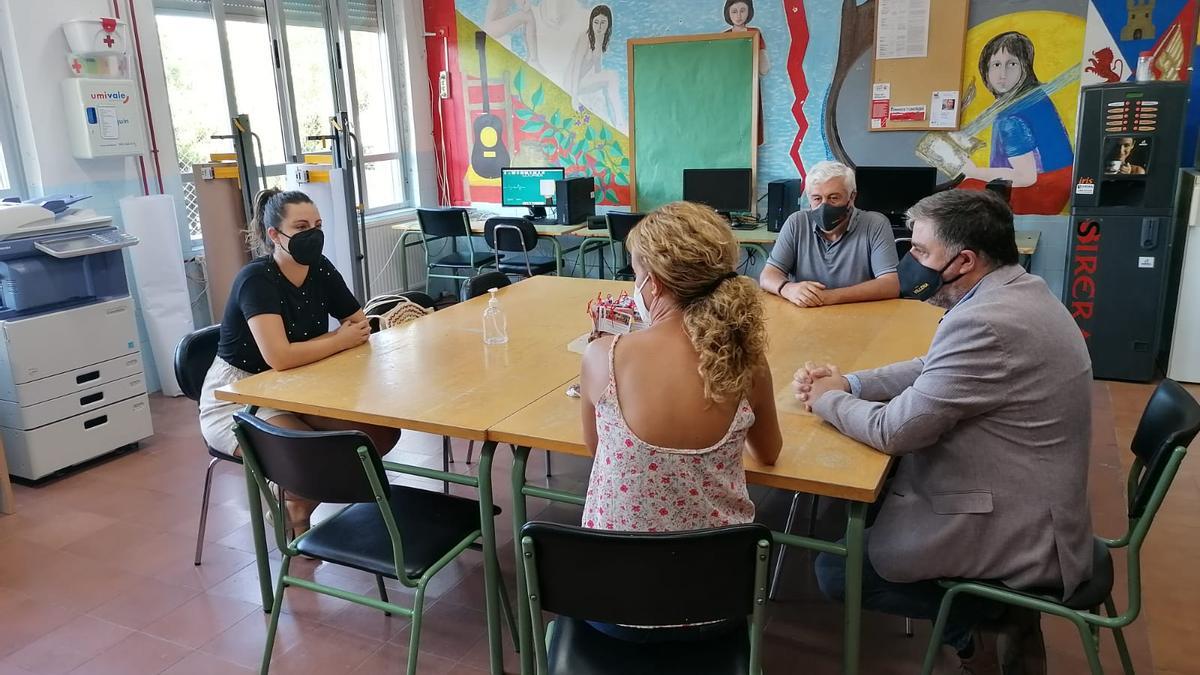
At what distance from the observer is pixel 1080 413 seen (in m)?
1.74

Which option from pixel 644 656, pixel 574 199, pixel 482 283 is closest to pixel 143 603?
pixel 482 283

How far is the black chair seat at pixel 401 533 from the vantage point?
211 cm

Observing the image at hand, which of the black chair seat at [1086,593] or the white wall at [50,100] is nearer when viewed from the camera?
the black chair seat at [1086,593]

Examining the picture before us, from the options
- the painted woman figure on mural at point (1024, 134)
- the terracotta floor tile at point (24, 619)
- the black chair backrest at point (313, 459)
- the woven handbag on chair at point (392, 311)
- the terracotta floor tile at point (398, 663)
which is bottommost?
the terracotta floor tile at point (398, 663)

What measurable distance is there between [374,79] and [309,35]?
0.75 metres

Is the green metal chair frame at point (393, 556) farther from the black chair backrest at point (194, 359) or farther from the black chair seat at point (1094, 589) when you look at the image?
the black chair seat at point (1094, 589)

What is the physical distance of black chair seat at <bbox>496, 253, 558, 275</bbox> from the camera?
607 cm

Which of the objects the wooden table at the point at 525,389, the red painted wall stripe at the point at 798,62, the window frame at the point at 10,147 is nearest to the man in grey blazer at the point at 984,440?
the wooden table at the point at 525,389

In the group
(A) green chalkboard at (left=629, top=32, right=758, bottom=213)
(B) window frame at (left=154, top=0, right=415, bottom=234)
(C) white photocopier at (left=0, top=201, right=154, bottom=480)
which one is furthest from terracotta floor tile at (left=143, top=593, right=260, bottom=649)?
(A) green chalkboard at (left=629, top=32, right=758, bottom=213)

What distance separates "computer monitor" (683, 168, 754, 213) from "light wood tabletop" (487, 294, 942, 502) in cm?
273

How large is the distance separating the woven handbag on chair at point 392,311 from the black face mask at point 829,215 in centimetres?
158

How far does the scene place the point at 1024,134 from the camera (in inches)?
203

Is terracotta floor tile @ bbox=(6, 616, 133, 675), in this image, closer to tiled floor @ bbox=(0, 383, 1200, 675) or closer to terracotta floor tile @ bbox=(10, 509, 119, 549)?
tiled floor @ bbox=(0, 383, 1200, 675)

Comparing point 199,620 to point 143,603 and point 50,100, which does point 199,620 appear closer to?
point 143,603
